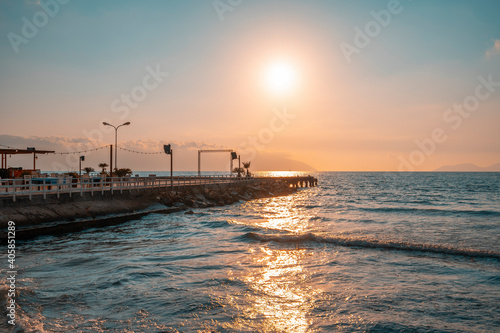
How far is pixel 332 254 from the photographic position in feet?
51.0

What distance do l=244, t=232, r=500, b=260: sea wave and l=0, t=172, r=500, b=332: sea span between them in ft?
0.17

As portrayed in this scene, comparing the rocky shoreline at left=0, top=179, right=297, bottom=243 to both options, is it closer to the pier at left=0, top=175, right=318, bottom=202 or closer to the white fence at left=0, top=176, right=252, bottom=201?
the pier at left=0, top=175, right=318, bottom=202

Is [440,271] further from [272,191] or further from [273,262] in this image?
[272,191]

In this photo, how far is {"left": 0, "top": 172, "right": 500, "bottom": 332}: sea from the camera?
798 cm

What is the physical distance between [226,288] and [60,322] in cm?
440

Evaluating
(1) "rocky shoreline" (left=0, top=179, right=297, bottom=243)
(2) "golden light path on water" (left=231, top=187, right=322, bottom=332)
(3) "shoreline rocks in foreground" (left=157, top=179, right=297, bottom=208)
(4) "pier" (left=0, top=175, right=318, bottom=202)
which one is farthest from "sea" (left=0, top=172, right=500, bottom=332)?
(3) "shoreline rocks in foreground" (left=157, top=179, right=297, bottom=208)

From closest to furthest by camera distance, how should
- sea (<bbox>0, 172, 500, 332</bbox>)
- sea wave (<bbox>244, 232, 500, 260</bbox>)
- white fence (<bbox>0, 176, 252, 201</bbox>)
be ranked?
sea (<bbox>0, 172, 500, 332</bbox>)
sea wave (<bbox>244, 232, 500, 260</bbox>)
white fence (<bbox>0, 176, 252, 201</bbox>)

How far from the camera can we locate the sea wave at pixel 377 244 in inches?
609

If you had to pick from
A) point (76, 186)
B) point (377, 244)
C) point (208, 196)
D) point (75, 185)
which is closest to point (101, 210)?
point (76, 186)

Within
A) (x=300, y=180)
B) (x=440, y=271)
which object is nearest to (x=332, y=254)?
(x=440, y=271)

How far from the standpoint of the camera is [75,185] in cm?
3175

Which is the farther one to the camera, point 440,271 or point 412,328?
point 440,271

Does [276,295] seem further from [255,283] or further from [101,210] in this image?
[101,210]

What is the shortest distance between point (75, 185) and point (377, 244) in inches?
1041
